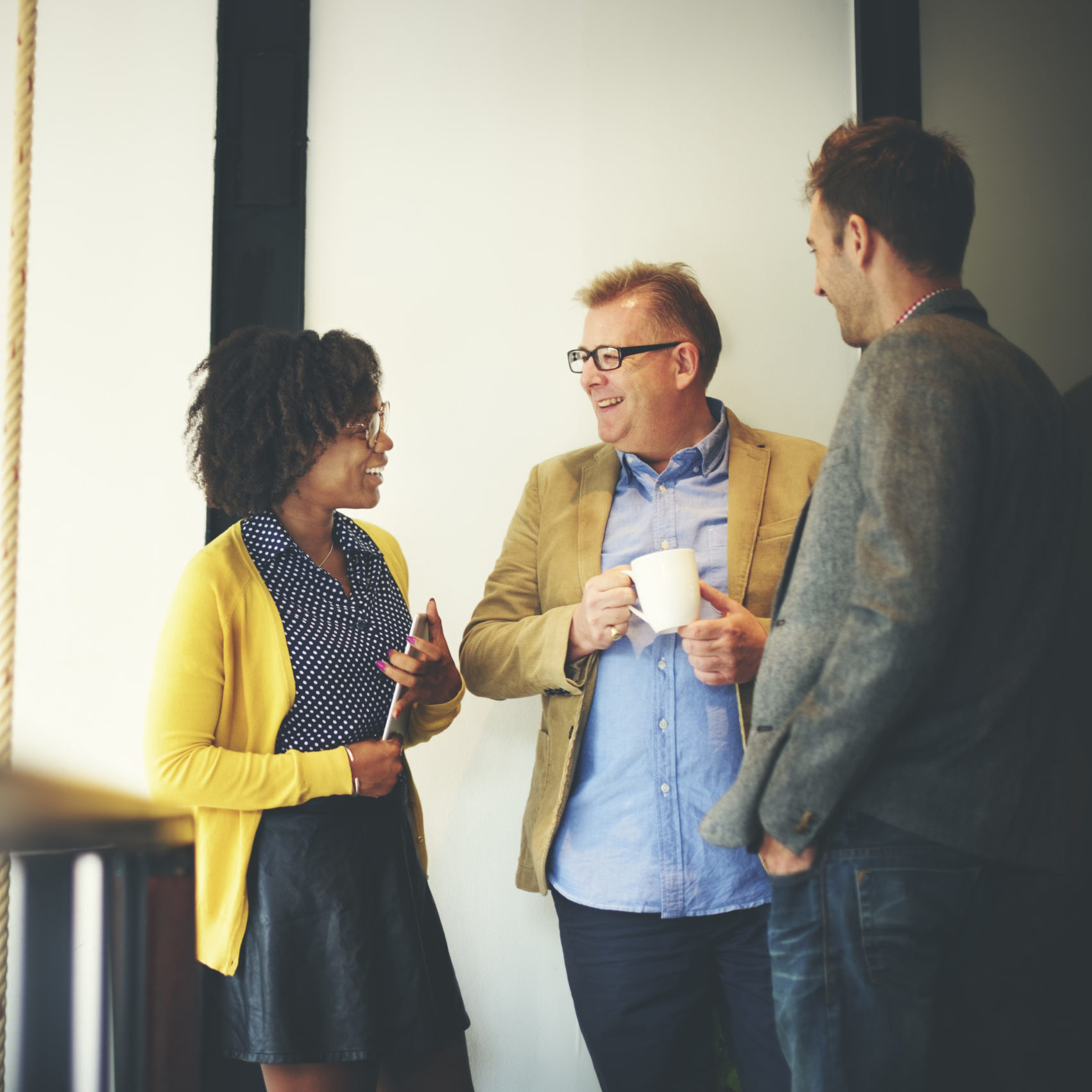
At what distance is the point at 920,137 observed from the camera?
3.87 feet

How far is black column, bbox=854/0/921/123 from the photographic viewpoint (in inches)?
75.9

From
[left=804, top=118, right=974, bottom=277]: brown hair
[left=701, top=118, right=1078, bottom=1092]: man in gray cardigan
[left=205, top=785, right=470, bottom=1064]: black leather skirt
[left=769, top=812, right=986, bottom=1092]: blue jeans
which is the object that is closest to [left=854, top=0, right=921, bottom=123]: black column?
[left=804, top=118, right=974, bottom=277]: brown hair

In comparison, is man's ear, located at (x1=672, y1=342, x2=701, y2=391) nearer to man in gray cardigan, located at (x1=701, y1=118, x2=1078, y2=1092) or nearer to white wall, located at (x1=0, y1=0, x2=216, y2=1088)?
man in gray cardigan, located at (x1=701, y1=118, x2=1078, y2=1092)

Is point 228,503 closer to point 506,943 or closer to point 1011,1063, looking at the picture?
point 506,943

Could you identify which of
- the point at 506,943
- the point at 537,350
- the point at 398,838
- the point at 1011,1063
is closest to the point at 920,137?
the point at 537,350

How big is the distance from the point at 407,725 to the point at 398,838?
0.23 metres

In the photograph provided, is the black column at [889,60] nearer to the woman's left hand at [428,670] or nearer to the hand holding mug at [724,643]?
the hand holding mug at [724,643]

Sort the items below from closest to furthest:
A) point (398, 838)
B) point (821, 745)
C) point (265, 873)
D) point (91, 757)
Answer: point (821, 745) → point (265, 873) → point (398, 838) → point (91, 757)

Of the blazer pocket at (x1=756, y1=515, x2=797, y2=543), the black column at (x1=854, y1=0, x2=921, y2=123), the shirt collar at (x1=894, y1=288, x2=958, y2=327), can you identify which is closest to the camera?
the shirt collar at (x1=894, y1=288, x2=958, y2=327)

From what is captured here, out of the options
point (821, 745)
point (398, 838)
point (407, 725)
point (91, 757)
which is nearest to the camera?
point (821, 745)

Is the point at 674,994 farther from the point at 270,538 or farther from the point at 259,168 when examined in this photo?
the point at 259,168

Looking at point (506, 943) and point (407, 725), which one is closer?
point (407, 725)

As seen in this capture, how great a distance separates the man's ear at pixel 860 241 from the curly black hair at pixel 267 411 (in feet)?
2.65

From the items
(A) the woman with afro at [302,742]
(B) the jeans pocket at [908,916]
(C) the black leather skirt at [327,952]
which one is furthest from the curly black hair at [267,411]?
(B) the jeans pocket at [908,916]
